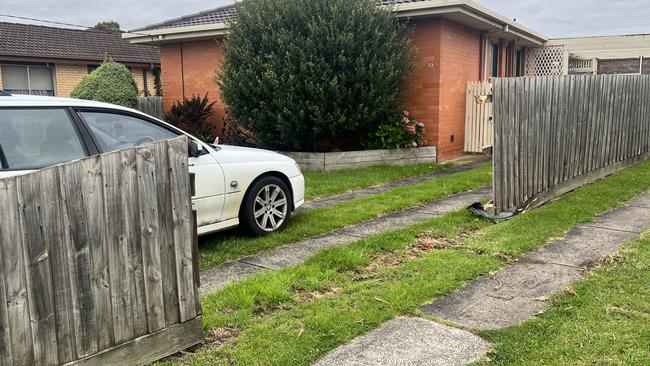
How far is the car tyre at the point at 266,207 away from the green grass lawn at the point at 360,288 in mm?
1102

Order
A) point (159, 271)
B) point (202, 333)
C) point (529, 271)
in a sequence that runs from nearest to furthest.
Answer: point (159, 271) → point (202, 333) → point (529, 271)

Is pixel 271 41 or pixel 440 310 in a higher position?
pixel 271 41

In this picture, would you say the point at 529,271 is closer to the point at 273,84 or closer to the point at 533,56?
the point at 273,84

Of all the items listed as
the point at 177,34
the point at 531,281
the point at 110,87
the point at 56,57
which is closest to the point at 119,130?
the point at 531,281

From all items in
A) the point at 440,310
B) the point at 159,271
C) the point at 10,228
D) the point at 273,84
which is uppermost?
the point at 273,84

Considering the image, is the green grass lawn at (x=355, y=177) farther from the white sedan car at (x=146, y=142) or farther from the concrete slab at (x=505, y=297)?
the concrete slab at (x=505, y=297)

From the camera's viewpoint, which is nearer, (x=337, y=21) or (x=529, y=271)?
(x=529, y=271)

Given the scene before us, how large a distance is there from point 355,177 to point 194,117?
5.82 metres

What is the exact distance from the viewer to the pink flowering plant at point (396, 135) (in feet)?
40.0

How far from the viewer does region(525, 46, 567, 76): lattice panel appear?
18.9m

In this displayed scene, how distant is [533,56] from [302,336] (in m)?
17.9

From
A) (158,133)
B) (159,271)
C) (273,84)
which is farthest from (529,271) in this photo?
(273,84)

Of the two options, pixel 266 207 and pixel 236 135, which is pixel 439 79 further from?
pixel 266 207

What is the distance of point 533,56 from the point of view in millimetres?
19266
